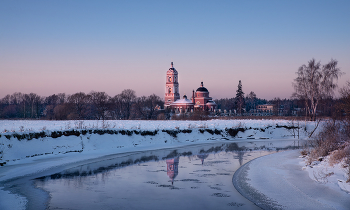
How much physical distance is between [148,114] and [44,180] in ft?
232

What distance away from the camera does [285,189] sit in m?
10.4

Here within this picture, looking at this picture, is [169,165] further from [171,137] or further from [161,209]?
[171,137]

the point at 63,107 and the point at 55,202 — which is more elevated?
the point at 63,107

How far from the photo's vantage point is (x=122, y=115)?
268ft

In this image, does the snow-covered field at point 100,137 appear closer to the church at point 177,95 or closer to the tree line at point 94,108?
the tree line at point 94,108

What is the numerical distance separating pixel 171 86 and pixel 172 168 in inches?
4516

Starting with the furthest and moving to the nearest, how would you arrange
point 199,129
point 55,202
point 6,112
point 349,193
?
point 6,112 < point 199,129 < point 349,193 < point 55,202

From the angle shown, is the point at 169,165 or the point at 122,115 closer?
the point at 169,165

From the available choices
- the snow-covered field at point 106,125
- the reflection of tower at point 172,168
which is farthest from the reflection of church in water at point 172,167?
the snow-covered field at point 106,125

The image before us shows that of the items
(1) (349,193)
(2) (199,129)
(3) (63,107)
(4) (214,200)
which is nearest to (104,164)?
(4) (214,200)

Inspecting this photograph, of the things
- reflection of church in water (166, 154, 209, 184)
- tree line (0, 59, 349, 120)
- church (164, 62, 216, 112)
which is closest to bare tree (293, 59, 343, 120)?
tree line (0, 59, 349, 120)

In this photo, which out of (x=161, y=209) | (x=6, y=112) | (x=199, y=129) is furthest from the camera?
(x=6, y=112)

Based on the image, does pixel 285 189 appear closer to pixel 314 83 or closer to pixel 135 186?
pixel 135 186

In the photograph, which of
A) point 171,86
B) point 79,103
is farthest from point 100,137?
point 171,86
